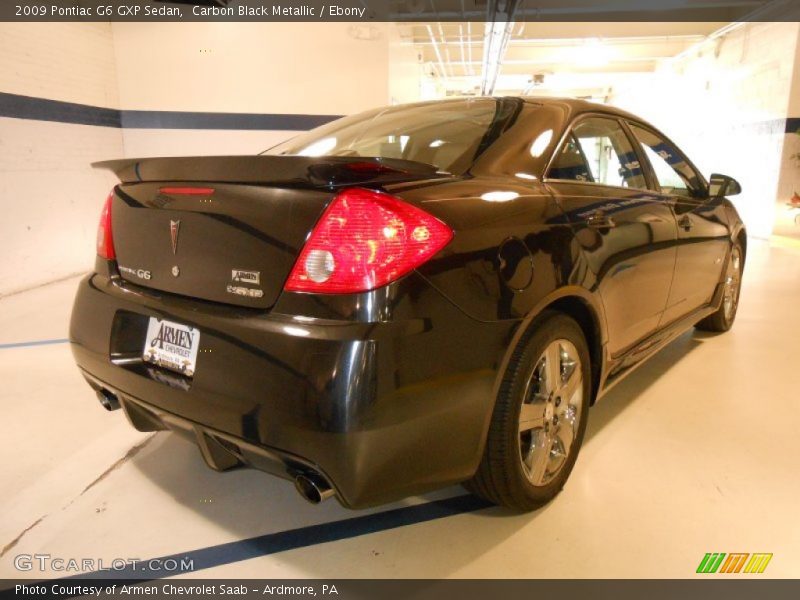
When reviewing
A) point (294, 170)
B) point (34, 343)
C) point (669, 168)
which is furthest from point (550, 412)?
point (34, 343)

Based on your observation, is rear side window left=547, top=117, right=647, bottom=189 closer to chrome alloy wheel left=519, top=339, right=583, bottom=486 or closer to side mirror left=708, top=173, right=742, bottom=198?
chrome alloy wheel left=519, top=339, right=583, bottom=486

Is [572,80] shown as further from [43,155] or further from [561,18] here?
[43,155]

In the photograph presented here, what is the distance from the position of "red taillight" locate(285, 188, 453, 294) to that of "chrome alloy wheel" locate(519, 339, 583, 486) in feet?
1.95

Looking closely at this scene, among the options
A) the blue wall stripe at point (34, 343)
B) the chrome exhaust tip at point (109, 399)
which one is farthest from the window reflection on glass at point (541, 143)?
the blue wall stripe at point (34, 343)

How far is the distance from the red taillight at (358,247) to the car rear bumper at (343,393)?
6 cm

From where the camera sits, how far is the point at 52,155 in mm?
5578

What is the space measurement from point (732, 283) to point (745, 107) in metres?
8.49

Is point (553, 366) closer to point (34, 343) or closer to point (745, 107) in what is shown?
point (34, 343)

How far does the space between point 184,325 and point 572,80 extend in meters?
17.8

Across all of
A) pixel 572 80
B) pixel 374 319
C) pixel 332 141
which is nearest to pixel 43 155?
pixel 332 141

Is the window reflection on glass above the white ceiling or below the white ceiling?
below

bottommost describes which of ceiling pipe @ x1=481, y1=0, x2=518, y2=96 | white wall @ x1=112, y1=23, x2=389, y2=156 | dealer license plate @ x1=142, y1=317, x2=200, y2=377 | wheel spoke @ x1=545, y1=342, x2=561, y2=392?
wheel spoke @ x1=545, y1=342, x2=561, y2=392

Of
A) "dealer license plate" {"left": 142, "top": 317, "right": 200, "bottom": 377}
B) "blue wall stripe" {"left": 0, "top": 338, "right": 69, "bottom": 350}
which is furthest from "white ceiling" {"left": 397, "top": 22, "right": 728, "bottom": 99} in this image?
"dealer license plate" {"left": 142, "top": 317, "right": 200, "bottom": 377}

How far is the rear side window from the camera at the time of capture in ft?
6.17
